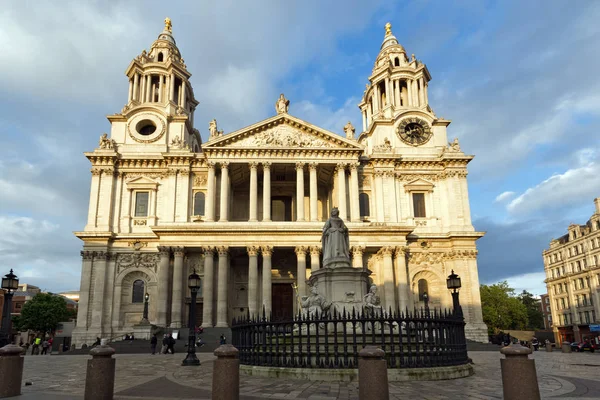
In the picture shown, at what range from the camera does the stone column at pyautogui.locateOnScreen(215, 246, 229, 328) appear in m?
35.2

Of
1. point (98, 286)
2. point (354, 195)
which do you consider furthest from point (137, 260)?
point (354, 195)

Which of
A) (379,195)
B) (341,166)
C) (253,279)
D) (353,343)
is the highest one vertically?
(341,166)

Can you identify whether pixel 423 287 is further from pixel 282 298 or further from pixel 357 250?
pixel 282 298

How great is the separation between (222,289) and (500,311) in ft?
188

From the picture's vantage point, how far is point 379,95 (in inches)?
2050

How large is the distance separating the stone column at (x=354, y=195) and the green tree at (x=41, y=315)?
54196 mm

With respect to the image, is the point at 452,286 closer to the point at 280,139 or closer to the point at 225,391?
the point at 225,391

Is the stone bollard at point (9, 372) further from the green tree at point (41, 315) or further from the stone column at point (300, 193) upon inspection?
the green tree at point (41, 315)

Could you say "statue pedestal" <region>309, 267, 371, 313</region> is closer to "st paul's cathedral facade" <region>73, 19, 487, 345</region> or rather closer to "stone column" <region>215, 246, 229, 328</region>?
"st paul's cathedral facade" <region>73, 19, 487, 345</region>

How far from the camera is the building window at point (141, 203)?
1662 inches

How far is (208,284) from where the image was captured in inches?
1430

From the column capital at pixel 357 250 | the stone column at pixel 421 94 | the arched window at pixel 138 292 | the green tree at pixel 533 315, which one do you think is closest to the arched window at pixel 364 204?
the column capital at pixel 357 250

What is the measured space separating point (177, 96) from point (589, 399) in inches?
1903

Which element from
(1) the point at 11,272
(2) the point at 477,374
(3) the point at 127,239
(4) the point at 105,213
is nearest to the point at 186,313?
(3) the point at 127,239
